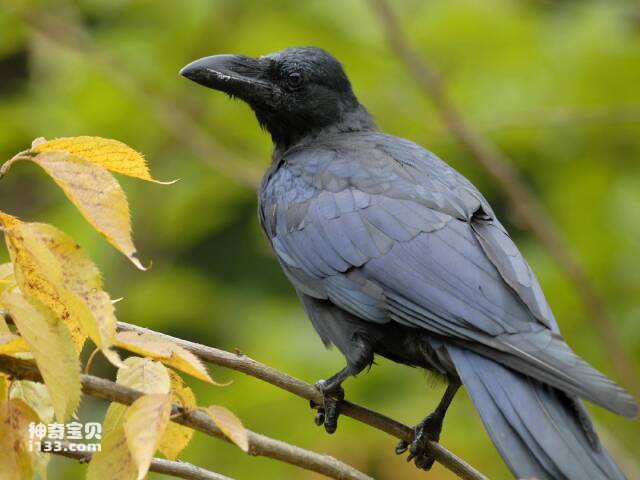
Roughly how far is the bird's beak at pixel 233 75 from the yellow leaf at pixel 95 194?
2131mm

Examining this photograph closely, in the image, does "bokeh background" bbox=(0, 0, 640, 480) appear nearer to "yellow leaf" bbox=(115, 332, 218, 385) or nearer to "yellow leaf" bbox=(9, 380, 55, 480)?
"yellow leaf" bbox=(9, 380, 55, 480)

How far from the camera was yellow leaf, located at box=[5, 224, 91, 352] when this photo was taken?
2.52 meters

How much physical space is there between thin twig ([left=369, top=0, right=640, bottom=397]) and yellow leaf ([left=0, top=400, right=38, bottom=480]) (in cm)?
370

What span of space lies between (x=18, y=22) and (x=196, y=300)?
2221 millimetres

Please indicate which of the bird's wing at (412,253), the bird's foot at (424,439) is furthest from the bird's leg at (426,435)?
the bird's wing at (412,253)

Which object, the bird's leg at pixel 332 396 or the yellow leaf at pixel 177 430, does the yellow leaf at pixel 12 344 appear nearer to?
the yellow leaf at pixel 177 430

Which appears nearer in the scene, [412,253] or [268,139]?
[412,253]

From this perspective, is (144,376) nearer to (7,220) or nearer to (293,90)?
(7,220)

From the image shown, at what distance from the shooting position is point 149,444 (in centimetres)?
245

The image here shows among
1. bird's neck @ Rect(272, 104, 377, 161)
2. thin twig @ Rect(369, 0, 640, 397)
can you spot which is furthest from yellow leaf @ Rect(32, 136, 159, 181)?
thin twig @ Rect(369, 0, 640, 397)

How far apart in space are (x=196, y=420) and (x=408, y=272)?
143 cm

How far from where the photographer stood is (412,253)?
13.4 feet

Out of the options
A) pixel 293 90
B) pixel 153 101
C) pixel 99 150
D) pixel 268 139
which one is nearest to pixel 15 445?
pixel 99 150

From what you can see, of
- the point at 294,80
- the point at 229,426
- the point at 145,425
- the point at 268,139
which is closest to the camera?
the point at 145,425
